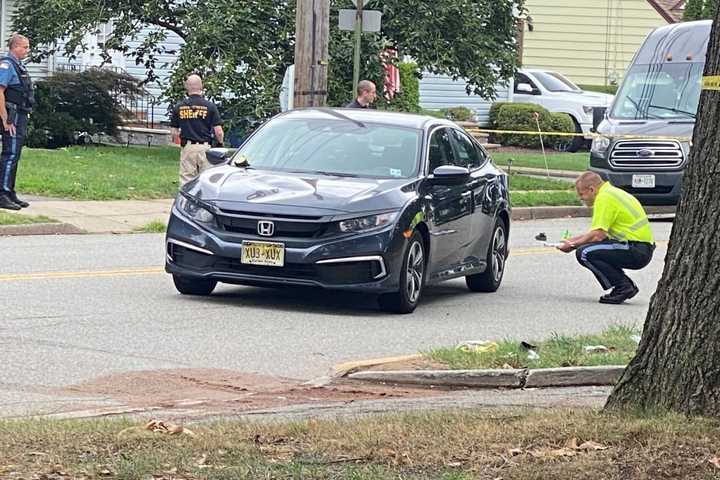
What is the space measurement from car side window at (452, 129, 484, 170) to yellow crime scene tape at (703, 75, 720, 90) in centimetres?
696

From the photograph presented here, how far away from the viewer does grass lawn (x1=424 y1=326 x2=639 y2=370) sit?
32.1 ft

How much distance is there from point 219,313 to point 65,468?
584 cm

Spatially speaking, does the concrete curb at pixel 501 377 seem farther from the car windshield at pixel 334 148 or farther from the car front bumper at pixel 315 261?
the car windshield at pixel 334 148

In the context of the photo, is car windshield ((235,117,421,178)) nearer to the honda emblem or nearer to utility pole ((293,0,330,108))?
the honda emblem

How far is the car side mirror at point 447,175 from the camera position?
516 inches

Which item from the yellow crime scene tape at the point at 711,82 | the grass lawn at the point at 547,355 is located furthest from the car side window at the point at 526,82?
the yellow crime scene tape at the point at 711,82

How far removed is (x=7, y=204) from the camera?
18266mm

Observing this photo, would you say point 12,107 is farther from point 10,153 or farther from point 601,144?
point 601,144

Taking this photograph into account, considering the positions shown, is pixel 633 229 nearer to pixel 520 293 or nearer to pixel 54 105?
pixel 520 293

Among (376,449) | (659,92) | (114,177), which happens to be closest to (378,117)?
(376,449)

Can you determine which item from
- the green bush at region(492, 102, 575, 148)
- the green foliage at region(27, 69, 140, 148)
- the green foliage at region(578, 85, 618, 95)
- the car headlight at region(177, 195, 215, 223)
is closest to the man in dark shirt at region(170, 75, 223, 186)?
the car headlight at region(177, 195, 215, 223)

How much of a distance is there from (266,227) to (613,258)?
3.79 m

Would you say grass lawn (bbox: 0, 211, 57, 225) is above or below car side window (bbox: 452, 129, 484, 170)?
below

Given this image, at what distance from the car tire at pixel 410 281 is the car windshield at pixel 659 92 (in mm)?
12468
